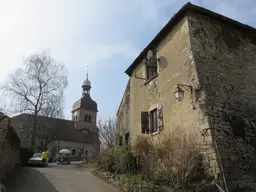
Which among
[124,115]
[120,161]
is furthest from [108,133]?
[120,161]

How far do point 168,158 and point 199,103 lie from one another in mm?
2372

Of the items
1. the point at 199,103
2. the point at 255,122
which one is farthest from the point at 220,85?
the point at 255,122

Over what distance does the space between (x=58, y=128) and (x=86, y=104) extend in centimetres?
1130

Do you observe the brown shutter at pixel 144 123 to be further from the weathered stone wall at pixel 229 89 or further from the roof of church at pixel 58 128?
the roof of church at pixel 58 128

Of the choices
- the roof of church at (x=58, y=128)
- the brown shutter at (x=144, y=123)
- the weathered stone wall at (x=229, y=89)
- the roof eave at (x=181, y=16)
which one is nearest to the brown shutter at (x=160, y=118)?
the brown shutter at (x=144, y=123)

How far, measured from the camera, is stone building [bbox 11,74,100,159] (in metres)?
32.7

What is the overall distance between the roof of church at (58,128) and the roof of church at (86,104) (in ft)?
13.3

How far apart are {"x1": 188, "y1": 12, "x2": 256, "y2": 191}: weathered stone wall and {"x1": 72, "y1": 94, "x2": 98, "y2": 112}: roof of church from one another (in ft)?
137

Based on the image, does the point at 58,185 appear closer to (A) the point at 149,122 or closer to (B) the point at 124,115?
(A) the point at 149,122

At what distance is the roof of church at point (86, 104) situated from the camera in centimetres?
4952

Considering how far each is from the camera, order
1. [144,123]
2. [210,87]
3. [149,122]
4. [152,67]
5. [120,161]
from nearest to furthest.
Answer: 1. [210,87]
2. [120,161]
3. [149,122]
4. [144,123]
5. [152,67]

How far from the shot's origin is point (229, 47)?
994 centimetres

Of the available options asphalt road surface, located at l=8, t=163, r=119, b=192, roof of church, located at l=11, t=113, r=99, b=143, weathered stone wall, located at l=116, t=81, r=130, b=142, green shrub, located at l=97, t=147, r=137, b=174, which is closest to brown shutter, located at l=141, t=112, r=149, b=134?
green shrub, located at l=97, t=147, r=137, b=174

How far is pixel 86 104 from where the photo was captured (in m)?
50.0
